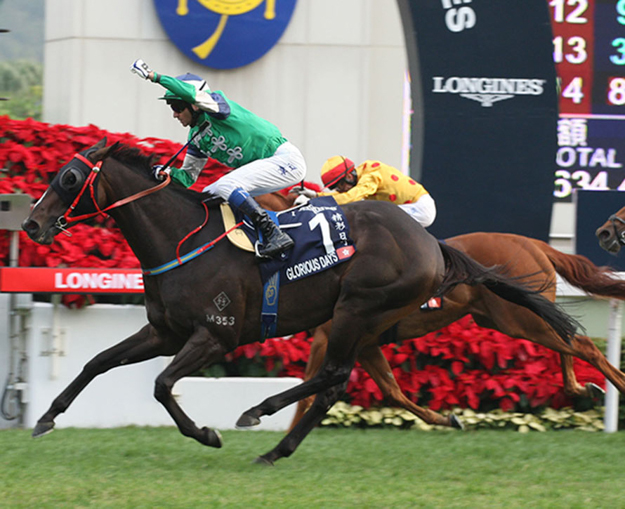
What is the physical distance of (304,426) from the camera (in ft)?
16.0

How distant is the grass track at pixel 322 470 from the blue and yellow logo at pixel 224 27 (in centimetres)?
492

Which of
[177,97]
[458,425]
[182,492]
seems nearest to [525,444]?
[458,425]

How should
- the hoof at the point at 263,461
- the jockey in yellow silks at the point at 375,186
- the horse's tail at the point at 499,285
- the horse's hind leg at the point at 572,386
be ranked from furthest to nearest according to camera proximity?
1. the horse's hind leg at the point at 572,386
2. the jockey in yellow silks at the point at 375,186
3. the horse's tail at the point at 499,285
4. the hoof at the point at 263,461

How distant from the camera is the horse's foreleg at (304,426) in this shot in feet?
15.6

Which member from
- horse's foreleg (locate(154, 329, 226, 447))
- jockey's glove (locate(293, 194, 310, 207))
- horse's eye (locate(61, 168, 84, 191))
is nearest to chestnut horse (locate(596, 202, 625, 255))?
jockey's glove (locate(293, 194, 310, 207))

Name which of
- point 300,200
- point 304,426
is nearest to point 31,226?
point 300,200

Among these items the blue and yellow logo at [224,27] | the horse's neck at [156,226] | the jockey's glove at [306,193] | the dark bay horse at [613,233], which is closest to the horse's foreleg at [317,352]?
the jockey's glove at [306,193]

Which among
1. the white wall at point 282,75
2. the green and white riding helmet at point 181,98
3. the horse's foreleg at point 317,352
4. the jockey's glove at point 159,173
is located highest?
the white wall at point 282,75

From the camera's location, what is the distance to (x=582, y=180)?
344 inches

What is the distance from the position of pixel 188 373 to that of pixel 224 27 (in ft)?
19.0

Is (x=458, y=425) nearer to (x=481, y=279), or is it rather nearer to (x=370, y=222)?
(x=481, y=279)

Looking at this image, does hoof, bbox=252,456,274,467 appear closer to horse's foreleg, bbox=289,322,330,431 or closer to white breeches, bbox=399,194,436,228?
horse's foreleg, bbox=289,322,330,431

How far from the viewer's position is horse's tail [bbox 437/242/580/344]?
5102 mm

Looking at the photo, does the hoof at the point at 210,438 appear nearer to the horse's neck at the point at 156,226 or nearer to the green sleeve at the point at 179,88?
the horse's neck at the point at 156,226
